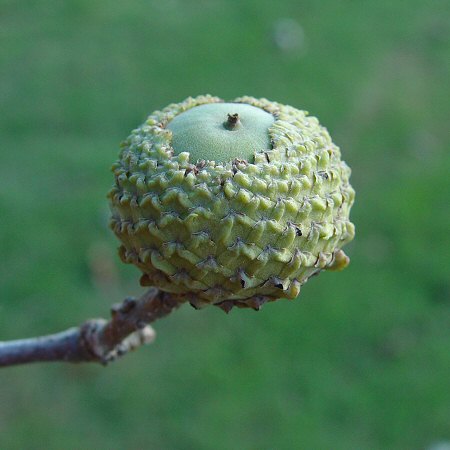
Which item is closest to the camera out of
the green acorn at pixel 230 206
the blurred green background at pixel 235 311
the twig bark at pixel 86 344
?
the green acorn at pixel 230 206

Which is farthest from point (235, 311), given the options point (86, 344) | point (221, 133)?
point (221, 133)

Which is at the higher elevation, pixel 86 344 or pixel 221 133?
pixel 221 133

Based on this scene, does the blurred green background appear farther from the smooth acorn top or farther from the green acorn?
the smooth acorn top

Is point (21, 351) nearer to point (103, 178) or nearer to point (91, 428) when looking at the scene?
point (91, 428)

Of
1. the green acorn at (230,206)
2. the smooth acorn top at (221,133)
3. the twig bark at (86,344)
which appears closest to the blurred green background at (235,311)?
the twig bark at (86,344)

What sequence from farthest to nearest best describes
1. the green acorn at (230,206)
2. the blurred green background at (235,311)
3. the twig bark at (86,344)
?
the blurred green background at (235,311), the twig bark at (86,344), the green acorn at (230,206)

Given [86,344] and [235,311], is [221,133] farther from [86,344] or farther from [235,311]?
[235,311]

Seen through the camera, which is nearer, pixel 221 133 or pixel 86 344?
pixel 221 133

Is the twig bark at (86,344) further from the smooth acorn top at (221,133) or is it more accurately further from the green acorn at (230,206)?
the smooth acorn top at (221,133)
